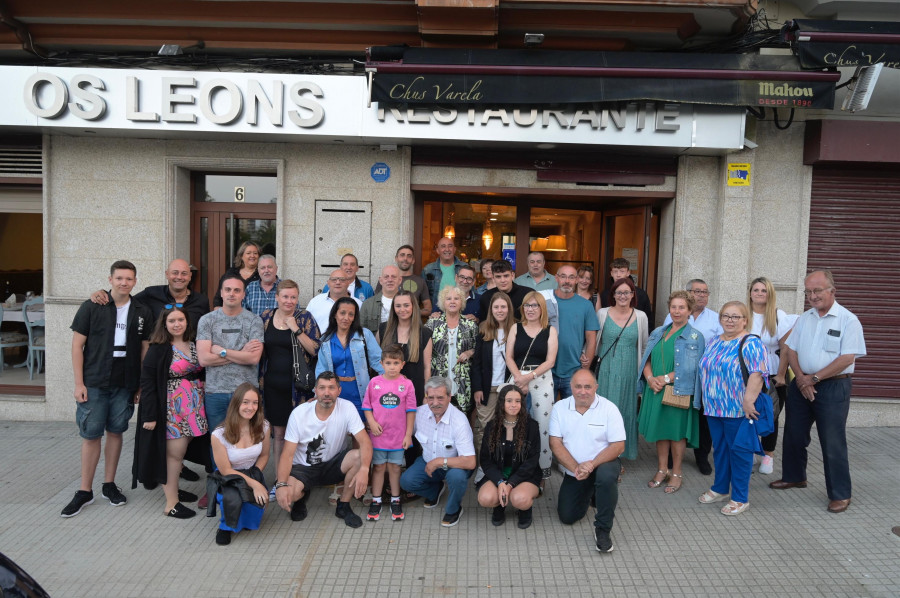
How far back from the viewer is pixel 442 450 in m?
4.67

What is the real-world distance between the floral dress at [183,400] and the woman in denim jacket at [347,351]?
96 centimetres

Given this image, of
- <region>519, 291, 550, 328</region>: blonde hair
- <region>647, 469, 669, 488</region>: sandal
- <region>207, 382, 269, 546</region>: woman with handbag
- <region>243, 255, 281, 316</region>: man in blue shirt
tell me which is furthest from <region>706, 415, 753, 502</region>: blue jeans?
<region>243, 255, 281, 316</region>: man in blue shirt

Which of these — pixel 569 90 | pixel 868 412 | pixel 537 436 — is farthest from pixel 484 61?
pixel 868 412

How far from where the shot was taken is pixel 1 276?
8.32 meters

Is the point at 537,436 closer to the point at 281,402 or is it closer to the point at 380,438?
the point at 380,438

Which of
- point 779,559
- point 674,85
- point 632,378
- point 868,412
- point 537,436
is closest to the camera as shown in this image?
point 779,559

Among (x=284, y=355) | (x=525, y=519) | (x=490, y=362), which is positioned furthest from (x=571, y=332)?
(x=284, y=355)

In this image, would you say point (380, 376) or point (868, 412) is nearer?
point (380, 376)

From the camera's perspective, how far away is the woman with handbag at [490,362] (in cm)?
518

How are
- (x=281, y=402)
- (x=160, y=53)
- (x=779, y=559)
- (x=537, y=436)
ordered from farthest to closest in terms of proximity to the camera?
(x=160, y=53) < (x=281, y=402) < (x=537, y=436) < (x=779, y=559)

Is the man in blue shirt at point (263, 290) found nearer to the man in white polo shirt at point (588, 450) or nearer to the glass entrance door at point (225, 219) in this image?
the glass entrance door at point (225, 219)

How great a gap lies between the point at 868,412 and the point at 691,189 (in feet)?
11.2

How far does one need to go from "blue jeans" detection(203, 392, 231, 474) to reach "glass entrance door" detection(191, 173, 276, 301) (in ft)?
10.2

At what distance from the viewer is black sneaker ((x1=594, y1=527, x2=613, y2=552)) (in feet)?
13.9
